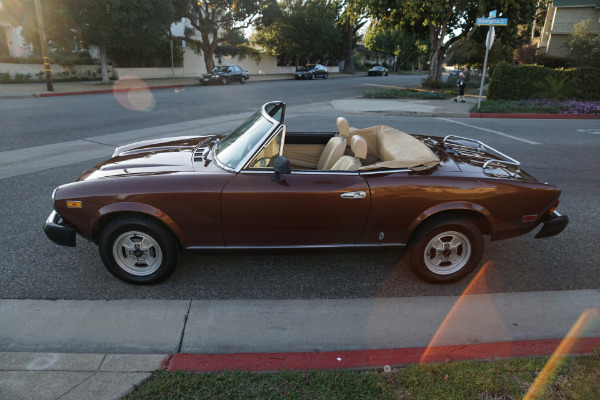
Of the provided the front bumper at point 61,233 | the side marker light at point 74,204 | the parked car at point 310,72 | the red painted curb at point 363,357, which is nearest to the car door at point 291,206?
the red painted curb at point 363,357

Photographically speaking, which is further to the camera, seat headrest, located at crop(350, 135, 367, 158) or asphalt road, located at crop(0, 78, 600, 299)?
seat headrest, located at crop(350, 135, 367, 158)

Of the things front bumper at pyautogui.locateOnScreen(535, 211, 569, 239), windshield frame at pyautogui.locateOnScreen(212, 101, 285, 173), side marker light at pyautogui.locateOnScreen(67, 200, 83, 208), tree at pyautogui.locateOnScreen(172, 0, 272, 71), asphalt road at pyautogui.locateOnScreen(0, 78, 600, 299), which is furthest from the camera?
tree at pyautogui.locateOnScreen(172, 0, 272, 71)

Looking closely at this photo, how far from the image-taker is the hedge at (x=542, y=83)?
17.3 metres

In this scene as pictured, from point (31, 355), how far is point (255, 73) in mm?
44669

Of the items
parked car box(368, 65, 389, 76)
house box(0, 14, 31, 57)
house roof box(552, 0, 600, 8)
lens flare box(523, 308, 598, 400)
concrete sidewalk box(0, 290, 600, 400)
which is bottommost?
concrete sidewalk box(0, 290, 600, 400)

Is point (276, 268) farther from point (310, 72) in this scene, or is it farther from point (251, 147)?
point (310, 72)

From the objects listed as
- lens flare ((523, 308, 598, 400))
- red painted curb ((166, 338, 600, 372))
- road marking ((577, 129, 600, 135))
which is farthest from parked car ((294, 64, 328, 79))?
red painted curb ((166, 338, 600, 372))

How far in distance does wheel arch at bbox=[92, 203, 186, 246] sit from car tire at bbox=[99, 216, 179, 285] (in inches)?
1.3

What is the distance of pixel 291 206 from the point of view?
10.6 ft

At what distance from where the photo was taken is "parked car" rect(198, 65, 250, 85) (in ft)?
90.4

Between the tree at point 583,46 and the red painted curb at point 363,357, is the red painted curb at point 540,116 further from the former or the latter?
the red painted curb at point 363,357

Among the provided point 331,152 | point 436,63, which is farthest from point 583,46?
point 331,152

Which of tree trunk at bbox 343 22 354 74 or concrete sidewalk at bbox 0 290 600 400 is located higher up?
tree trunk at bbox 343 22 354 74

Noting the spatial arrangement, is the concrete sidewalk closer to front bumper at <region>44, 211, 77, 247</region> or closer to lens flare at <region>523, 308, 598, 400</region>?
lens flare at <region>523, 308, 598, 400</region>
